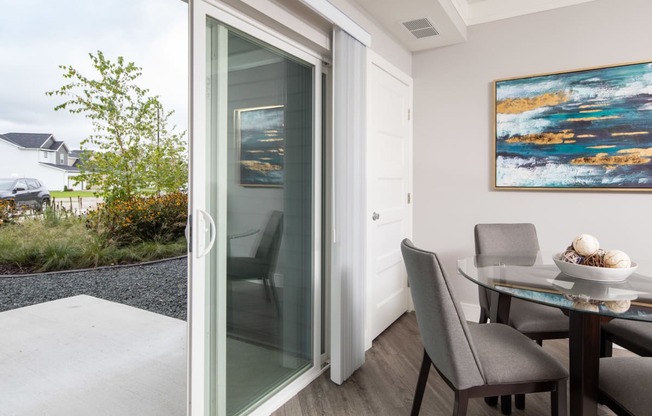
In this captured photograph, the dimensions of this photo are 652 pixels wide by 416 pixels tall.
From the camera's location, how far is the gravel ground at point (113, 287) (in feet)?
12.5

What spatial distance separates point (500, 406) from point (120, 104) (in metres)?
4.53

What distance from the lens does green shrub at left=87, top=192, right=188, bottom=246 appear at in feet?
14.7

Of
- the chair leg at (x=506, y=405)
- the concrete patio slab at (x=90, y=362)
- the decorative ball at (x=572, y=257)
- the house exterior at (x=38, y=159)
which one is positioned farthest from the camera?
the house exterior at (x=38, y=159)

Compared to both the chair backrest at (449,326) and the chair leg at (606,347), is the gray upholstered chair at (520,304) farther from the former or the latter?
the chair backrest at (449,326)

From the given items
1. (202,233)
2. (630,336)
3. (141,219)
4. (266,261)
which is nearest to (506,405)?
(630,336)

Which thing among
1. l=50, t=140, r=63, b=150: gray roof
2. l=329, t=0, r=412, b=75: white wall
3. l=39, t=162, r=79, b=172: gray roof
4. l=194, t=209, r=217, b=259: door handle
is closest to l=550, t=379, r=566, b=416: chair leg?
l=194, t=209, r=217, b=259: door handle

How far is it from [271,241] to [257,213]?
20 centimetres

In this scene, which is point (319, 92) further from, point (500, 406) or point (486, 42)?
point (500, 406)

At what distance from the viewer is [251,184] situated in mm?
1846

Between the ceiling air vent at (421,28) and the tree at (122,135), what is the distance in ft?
9.89

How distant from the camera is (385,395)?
2129 mm

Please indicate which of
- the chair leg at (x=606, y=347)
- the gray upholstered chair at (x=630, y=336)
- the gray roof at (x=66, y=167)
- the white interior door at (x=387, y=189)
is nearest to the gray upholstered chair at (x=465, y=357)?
the gray upholstered chair at (x=630, y=336)

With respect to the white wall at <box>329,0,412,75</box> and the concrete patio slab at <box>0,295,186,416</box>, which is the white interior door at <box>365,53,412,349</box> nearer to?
the white wall at <box>329,0,412,75</box>

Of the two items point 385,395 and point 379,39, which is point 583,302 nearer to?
point 385,395
